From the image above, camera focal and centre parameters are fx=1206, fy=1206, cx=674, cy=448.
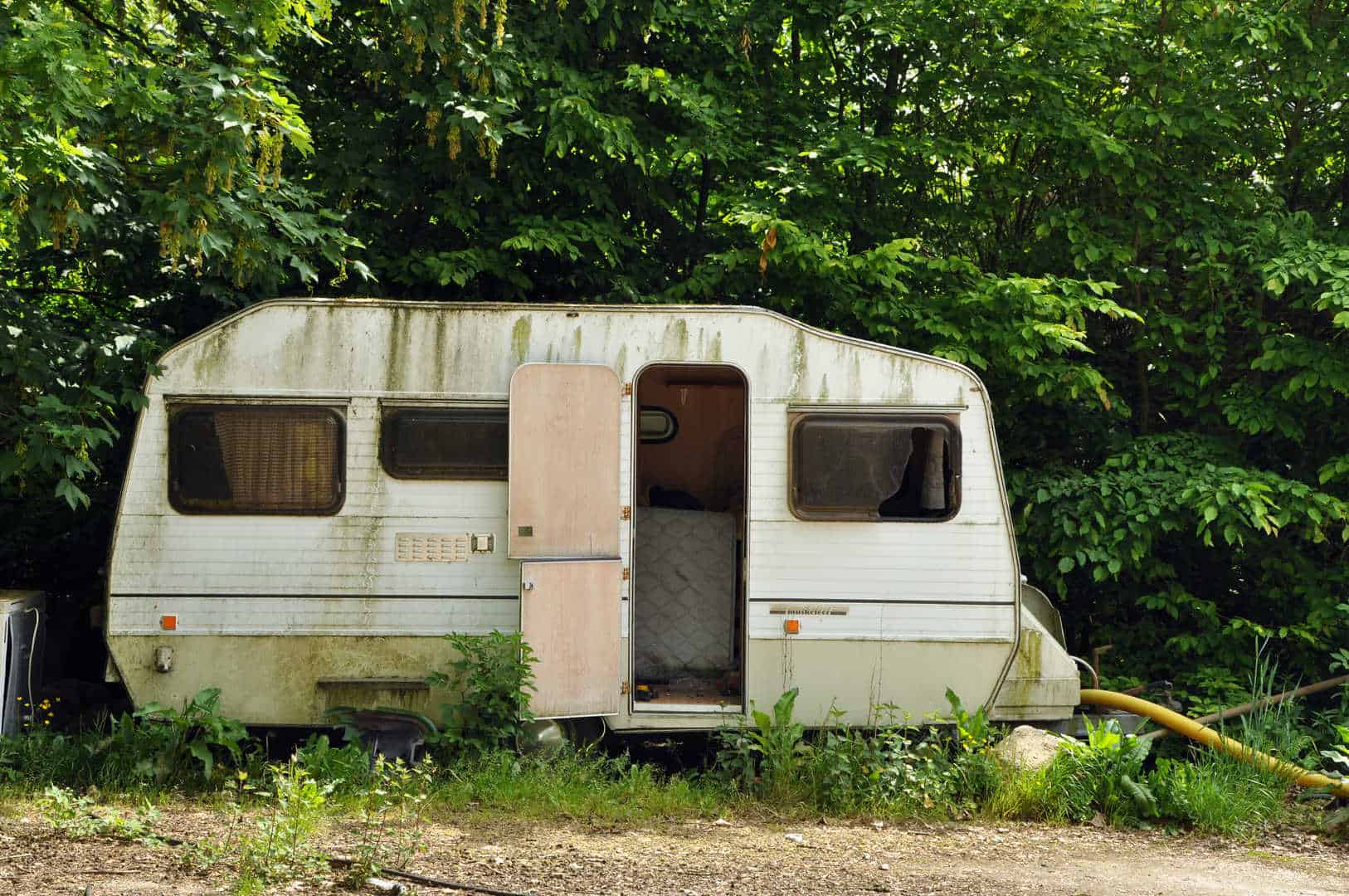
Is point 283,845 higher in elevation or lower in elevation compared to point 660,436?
lower

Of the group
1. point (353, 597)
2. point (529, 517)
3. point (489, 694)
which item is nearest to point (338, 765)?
point (489, 694)

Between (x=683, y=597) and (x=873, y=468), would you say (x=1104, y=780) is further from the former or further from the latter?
(x=683, y=597)

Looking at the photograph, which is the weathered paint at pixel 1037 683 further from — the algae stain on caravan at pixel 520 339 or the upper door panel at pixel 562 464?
the algae stain on caravan at pixel 520 339

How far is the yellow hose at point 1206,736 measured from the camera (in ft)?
23.3

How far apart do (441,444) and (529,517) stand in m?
0.70

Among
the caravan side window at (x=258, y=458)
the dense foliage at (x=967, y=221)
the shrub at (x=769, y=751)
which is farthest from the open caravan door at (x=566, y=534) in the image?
the dense foliage at (x=967, y=221)

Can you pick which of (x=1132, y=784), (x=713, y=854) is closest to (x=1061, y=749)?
(x=1132, y=784)

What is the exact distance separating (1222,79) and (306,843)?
28.1 ft

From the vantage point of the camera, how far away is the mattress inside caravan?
309 inches

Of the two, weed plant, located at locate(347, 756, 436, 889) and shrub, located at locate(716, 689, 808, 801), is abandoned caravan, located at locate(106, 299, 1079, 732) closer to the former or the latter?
shrub, located at locate(716, 689, 808, 801)

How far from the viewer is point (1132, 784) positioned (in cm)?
673

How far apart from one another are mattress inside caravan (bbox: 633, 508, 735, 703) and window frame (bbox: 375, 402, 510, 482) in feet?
3.89

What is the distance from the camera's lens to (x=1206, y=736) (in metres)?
7.36

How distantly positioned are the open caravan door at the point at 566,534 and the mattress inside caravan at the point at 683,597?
0.78 meters
